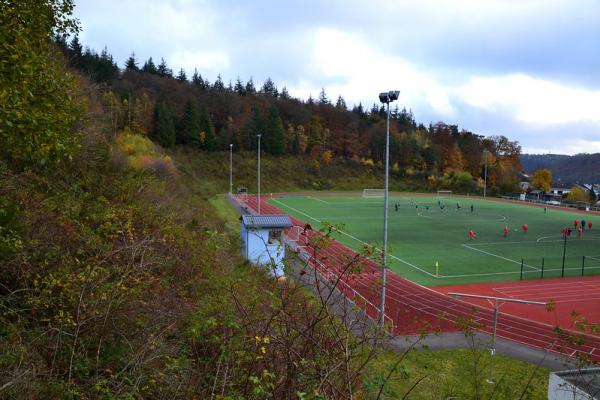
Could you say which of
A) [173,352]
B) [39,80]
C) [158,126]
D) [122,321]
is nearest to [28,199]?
[39,80]

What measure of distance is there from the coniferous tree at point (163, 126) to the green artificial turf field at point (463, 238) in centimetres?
2495

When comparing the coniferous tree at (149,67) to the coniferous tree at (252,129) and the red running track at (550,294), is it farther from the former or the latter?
the red running track at (550,294)

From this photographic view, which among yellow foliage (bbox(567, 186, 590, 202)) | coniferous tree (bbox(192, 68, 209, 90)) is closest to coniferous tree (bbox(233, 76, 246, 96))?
coniferous tree (bbox(192, 68, 209, 90))

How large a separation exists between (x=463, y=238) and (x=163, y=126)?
5806 cm

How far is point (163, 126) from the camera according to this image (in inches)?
3162

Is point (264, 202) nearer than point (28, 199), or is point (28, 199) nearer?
point (28, 199)

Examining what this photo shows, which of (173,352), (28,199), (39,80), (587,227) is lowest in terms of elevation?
(587,227)

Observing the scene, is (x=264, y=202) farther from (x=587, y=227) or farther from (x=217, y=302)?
(x=217, y=302)

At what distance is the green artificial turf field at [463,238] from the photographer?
29.3m

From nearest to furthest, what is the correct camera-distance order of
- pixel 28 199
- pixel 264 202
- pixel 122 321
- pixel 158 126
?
pixel 122 321 < pixel 28 199 < pixel 264 202 < pixel 158 126

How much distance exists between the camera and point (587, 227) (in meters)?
49.7

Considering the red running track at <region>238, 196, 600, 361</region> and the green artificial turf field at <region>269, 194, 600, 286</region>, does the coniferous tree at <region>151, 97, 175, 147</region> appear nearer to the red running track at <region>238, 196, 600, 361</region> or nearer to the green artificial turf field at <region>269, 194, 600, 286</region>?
the green artificial turf field at <region>269, 194, 600, 286</region>

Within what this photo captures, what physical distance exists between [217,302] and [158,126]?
78.8m

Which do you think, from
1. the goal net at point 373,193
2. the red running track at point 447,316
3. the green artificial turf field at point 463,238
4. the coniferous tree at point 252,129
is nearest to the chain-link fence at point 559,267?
the green artificial turf field at point 463,238
